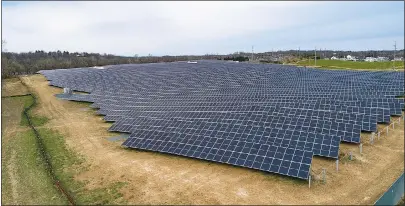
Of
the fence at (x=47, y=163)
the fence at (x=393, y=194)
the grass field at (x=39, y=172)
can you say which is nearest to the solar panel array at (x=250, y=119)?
the fence at (x=393, y=194)

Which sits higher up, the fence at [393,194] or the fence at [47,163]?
the fence at [47,163]

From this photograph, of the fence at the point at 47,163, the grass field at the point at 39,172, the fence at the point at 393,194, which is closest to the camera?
the fence at the point at 393,194

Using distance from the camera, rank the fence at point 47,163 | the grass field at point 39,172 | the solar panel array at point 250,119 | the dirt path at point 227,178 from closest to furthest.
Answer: the dirt path at point 227,178 < the grass field at point 39,172 < the fence at point 47,163 < the solar panel array at point 250,119

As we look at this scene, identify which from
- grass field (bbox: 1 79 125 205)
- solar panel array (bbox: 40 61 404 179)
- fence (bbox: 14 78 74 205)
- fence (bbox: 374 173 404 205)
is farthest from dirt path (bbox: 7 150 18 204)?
fence (bbox: 374 173 404 205)

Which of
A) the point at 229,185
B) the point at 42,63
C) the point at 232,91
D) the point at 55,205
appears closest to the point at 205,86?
the point at 232,91

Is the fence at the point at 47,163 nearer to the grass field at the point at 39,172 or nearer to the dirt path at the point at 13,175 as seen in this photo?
the grass field at the point at 39,172

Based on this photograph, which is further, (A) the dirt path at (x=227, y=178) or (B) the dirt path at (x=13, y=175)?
(B) the dirt path at (x=13, y=175)

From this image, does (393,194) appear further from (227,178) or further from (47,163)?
(47,163)

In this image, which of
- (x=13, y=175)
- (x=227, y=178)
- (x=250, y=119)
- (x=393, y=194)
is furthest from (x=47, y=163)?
(x=393, y=194)

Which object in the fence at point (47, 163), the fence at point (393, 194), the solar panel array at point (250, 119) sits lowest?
the fence at point (393, 194)
